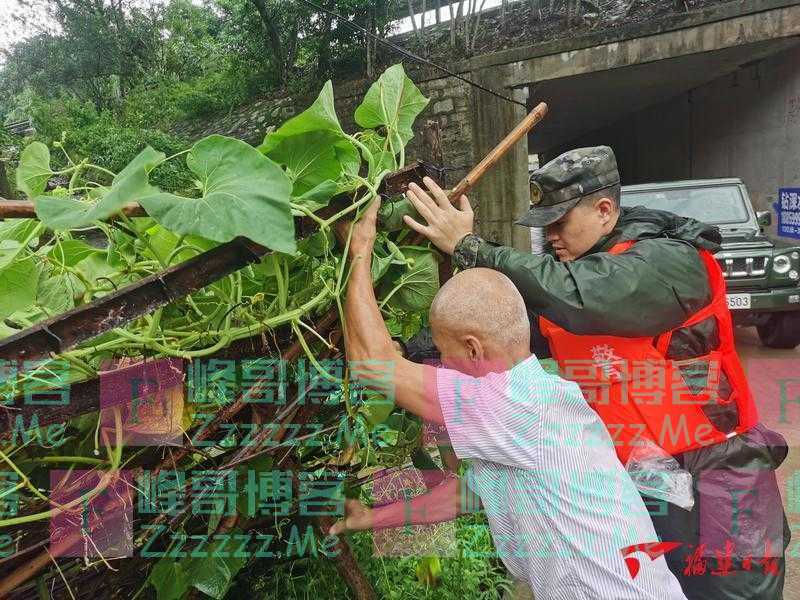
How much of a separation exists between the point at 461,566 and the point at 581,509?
1.42m

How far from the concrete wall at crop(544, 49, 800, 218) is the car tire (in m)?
2.66

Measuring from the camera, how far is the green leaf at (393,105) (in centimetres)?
157

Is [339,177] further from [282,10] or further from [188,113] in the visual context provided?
[188,113]

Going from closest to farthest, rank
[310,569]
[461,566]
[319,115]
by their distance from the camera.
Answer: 1. [319,115]
2. [310,569]
3. [461,566]

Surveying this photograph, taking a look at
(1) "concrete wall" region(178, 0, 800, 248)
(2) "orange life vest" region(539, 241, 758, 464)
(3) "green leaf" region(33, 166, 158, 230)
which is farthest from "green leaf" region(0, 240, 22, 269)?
(1) "concrete wall" region(178, 0, 800, 248)

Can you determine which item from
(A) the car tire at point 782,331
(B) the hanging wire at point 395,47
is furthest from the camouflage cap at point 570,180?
(A) the car tire at point 782,331

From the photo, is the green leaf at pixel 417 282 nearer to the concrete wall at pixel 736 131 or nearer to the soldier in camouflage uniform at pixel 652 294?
the soldier in camouflage uniform at pixel 652 294

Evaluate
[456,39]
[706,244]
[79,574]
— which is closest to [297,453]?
[79,574]

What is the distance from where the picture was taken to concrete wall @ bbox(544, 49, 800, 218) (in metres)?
7.95

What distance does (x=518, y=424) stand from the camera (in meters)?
1.28

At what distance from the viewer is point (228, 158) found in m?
1.04

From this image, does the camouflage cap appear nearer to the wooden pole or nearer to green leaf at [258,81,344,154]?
the wooden pole

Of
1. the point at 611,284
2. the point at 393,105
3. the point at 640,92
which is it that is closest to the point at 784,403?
the point at 611,284

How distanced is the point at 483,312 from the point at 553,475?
0.38 m
